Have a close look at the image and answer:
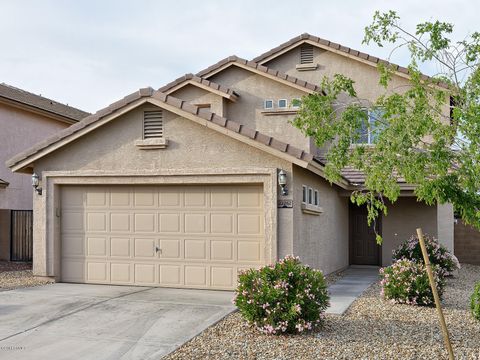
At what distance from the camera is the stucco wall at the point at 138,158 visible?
1211 centimetres

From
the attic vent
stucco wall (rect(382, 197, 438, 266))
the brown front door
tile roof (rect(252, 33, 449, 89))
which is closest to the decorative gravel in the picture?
stucco wall (rect(382, 197, 438, 266))

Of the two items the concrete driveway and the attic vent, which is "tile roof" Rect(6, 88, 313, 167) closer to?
the concrete driveway

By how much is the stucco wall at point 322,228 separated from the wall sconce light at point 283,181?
12.9 inches

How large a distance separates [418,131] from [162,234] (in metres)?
7.00

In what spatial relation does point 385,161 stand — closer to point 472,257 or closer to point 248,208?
point 248,208

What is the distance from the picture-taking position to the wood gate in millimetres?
19734

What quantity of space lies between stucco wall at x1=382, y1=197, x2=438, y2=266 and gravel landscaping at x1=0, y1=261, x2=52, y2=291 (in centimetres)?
1049

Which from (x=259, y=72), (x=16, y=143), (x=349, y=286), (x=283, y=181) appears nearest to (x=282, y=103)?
(x=259, y=72)

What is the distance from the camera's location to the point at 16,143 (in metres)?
20.4

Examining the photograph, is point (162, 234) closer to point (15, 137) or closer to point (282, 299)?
point (282, 299)

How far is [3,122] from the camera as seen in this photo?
1983 centimetres

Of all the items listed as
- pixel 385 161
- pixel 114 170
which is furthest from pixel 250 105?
pixel 385 161

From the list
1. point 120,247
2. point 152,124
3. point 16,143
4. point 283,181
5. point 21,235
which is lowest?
point 21,235

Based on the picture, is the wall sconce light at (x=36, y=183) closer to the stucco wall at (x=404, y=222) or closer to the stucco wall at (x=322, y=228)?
the stucco wall at (x=322, y=228)
